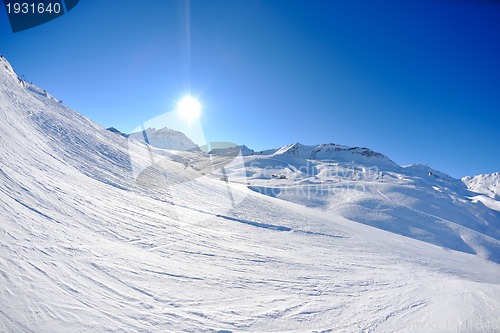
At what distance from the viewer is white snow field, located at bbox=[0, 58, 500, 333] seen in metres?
4.16

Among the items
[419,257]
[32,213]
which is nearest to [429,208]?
[419,257]

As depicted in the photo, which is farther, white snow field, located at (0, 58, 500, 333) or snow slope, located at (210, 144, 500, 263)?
snow slope, located at (210, 144, 500, 263)

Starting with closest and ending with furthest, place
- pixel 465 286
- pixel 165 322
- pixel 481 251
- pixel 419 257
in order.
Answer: pixel 165 322 → pixel 465 286 → pixel 419 257 → pixel 481 251

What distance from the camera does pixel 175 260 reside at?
6.62 metres

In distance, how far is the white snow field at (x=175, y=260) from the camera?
416 centimetres

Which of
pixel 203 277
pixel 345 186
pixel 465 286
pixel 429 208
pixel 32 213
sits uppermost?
pixel 345 186

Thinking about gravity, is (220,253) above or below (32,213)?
below

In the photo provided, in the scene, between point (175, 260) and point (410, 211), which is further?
point (410, 211)

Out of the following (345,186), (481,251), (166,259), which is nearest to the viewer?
(166,259)

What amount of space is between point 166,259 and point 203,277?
3.77ft

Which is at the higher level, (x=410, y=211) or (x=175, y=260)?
(x=410, y=211)

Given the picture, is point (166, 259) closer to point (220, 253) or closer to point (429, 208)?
point (220, 253)

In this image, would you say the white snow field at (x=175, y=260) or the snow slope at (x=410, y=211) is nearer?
the white snow field at (x=175, y=260)

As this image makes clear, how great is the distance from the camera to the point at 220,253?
26.1ft
